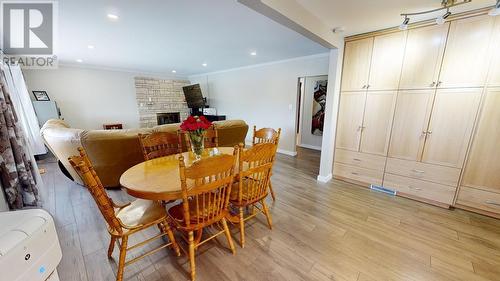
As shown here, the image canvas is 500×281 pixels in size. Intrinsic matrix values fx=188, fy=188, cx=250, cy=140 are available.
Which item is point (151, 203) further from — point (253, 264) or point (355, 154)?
point (355, 154)

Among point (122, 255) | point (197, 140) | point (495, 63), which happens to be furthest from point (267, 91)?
point (122, 255)

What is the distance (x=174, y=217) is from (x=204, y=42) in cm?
287

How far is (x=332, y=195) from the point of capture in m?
2.68

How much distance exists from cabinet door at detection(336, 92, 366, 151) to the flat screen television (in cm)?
463

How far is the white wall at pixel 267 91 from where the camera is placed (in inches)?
172

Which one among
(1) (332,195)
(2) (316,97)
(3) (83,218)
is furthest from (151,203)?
(2) (316,97)

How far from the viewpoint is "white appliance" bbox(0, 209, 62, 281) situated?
0.62m

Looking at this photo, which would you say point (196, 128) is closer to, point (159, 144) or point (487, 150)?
point (159, 144)

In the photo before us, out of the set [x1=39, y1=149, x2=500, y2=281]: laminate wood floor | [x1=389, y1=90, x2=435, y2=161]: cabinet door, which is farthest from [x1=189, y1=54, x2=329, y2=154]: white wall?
[x1=39, y1=149, x2=500, y2=281]: laminate wood floor

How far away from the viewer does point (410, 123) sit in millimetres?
2473

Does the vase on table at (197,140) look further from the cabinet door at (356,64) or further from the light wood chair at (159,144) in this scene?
the cabinet door at (356,64)

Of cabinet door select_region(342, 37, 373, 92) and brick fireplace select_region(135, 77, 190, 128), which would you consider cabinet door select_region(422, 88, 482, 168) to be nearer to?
cabinet door select_region(342, 37, 373, 92)

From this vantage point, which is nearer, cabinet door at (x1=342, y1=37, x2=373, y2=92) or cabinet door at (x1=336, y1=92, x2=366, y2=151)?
cabinet door at (x1=342, y1=37, x2=373, y2=92)

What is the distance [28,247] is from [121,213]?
854 mm
